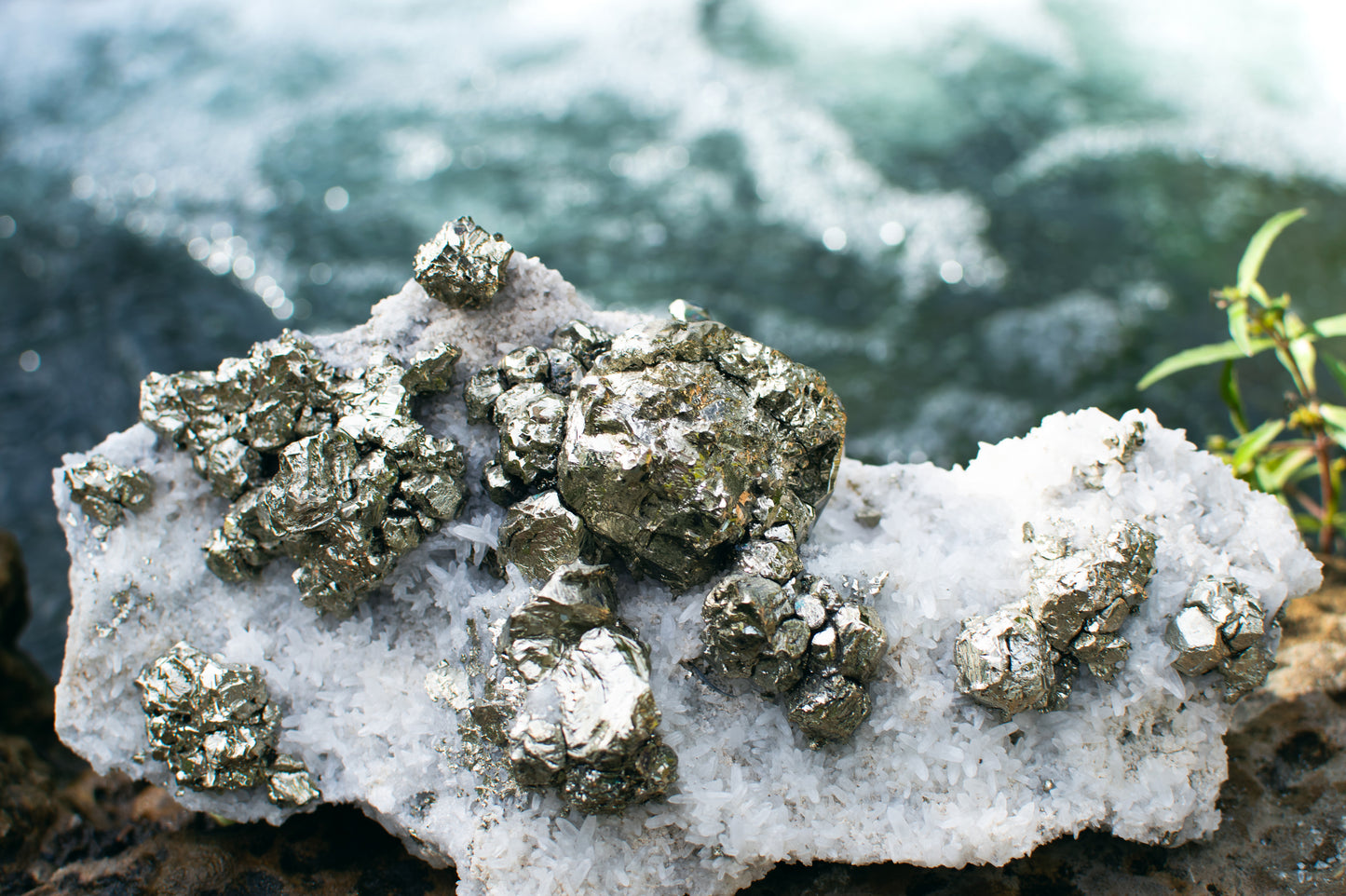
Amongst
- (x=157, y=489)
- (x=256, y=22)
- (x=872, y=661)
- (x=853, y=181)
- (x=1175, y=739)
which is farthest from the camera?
(x=256, y=22)

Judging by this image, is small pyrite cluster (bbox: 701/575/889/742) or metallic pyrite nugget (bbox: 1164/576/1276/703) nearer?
small pyrite cluster (bbox: 701/575/889/742)

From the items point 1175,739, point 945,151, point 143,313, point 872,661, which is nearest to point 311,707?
point 872,661

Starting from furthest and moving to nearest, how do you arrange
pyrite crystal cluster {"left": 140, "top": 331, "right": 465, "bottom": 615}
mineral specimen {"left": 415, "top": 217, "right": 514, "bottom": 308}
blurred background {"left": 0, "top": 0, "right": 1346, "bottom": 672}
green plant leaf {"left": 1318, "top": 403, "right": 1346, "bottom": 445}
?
blurred background {"left": 0, "top": 0, "right": 1346, "bottom": 672}, green plant leaf {"left": 1318, "top": 403, "right": 1346, "bottom": 445}, mineral specimen {"left": 415, "top": 217, "right": 514, "bottom": 308}, pyrite crystal cluster {"left": 140, "top": 331, "right": 465, "bottom": 615}

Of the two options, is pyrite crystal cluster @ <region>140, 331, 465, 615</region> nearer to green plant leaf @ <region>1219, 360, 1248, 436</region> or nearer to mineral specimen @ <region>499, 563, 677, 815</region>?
mineral specimen @ <region>499, 563, 677, 815</region>

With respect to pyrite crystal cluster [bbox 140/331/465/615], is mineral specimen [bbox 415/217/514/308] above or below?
above

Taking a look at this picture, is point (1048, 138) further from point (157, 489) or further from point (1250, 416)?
point (157, 489)

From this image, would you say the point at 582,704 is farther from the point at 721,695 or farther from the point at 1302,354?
the point at 1302,354

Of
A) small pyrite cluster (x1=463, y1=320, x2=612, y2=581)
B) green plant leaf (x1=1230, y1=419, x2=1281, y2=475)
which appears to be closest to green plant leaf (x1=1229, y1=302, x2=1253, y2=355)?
green plant leaf (x1=1230, y1=419, x2=1281, y2=475)
